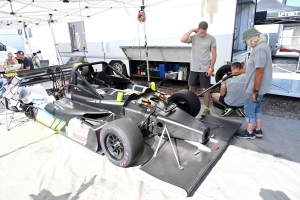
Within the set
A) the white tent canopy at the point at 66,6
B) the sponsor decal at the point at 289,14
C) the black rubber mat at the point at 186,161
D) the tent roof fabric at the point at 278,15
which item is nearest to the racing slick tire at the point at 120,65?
the white tent canopy at the point at 66,6

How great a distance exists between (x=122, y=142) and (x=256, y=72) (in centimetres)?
198

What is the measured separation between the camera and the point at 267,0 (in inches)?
352

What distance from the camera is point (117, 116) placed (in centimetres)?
313

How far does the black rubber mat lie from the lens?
7.44 feet

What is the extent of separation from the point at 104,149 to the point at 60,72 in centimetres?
266

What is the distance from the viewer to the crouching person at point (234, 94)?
13.1 ft

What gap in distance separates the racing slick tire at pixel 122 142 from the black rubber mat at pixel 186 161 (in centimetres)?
22

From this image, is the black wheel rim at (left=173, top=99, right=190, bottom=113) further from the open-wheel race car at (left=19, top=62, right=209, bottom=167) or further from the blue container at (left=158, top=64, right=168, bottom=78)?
the blue container at (left=158, top=64, right=168, bottom=78)

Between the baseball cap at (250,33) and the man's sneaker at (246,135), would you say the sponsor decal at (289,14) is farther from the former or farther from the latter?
the man's sneaker at (246,135)

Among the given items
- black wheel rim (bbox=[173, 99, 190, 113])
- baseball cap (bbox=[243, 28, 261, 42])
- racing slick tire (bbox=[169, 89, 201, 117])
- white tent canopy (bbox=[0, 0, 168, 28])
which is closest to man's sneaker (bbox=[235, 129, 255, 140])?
racing slick tire (bbox=[169, 89, 201, 117])

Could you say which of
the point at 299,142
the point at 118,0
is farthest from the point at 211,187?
the point at 118,0

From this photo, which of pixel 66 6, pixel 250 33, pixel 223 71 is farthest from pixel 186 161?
pixel 66 6

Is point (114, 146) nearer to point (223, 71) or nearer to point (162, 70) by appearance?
point (223, 71)

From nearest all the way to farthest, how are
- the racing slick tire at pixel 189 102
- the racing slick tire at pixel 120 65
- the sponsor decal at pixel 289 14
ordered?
the racing slick tire at pixel 189 102
the racing slick tire at pixel 120 65
the sponsor decal at pixel 289 14
